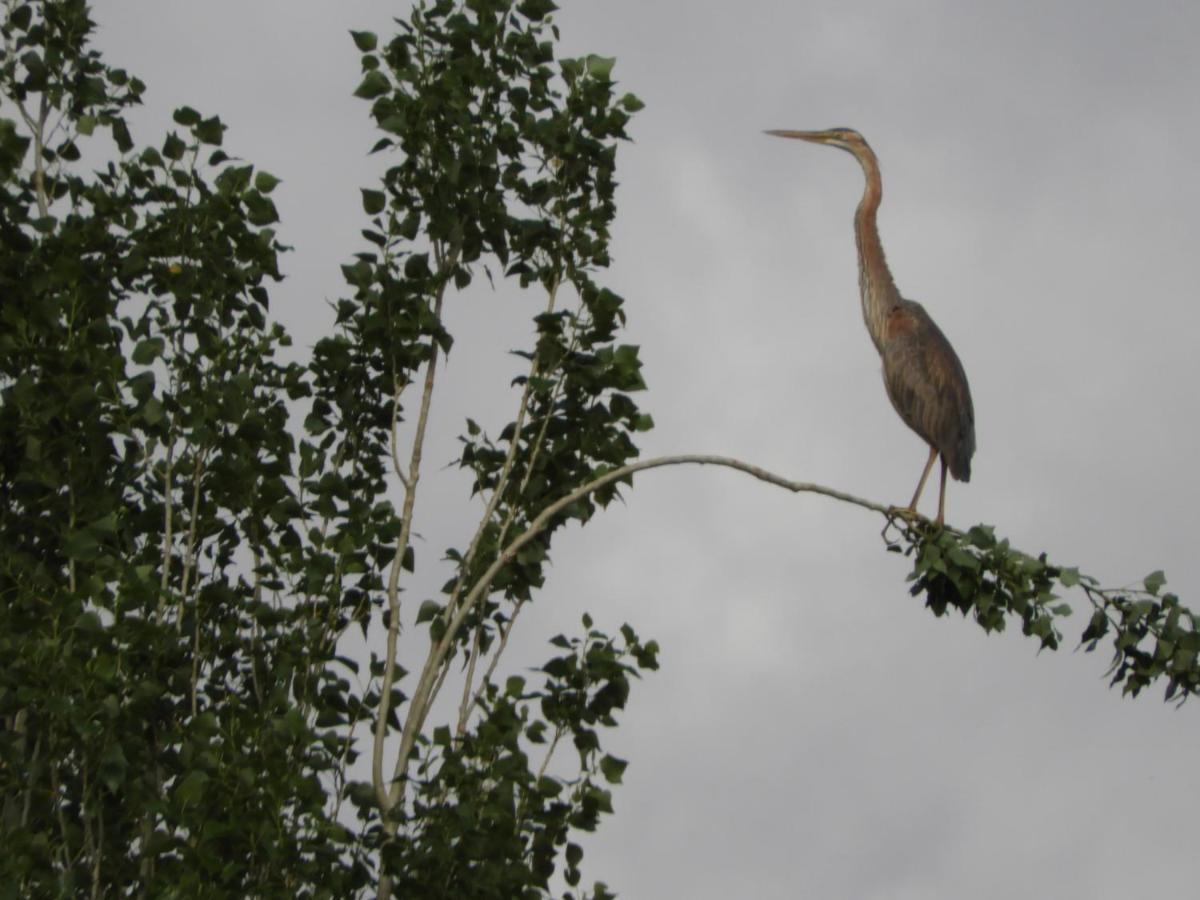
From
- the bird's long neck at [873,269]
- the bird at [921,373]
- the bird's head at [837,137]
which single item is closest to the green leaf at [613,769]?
the bird at [921,373]

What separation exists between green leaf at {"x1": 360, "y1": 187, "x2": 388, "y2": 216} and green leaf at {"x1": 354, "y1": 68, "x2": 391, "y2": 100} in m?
0.44

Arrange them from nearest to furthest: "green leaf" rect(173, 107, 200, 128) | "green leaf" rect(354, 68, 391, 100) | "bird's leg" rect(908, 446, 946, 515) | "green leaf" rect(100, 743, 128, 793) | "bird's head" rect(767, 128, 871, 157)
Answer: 1. "green leaf" rect(100, 743, 128, 793)
2. "green leaf" rect(173, 107, 200, 128)
3. "green leaf" rect(354, 68, 391, 100)
4. "bird's leg" rect(908, 446, 946, 515)
5. "bird's head" rect(767, 128, 871, 157)

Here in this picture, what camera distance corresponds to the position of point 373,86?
341 inches

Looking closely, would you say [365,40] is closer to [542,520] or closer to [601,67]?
[601,67]

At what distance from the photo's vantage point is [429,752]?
7.31 meters

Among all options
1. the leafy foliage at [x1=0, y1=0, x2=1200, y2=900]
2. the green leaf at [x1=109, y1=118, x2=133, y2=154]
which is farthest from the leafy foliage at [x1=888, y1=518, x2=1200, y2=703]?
the green leaf at [x1=109, y1=118, x2=133, y2=154]

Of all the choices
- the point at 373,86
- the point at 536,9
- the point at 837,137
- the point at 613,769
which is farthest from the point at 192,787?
the point at 837,137

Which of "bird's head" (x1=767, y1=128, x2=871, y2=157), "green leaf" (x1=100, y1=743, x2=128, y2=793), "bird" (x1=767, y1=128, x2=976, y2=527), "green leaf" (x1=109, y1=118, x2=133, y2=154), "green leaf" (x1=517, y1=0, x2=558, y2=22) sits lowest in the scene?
"green leaf" (x1=100, y1=743, x2=128, y2=793)

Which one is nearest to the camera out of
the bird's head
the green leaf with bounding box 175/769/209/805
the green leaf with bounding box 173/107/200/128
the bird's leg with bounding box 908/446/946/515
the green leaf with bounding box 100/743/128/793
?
the green leaf with bounding box 175/769/209/805

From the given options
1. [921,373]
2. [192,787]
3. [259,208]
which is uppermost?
[921,373]

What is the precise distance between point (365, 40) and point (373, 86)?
209mm

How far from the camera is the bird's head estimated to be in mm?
13570

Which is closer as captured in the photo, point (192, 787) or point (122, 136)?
point (192, 787)

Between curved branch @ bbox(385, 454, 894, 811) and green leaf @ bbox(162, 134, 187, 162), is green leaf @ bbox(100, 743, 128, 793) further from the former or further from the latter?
green leaf @ bbox(162, 134, 187, 162)
